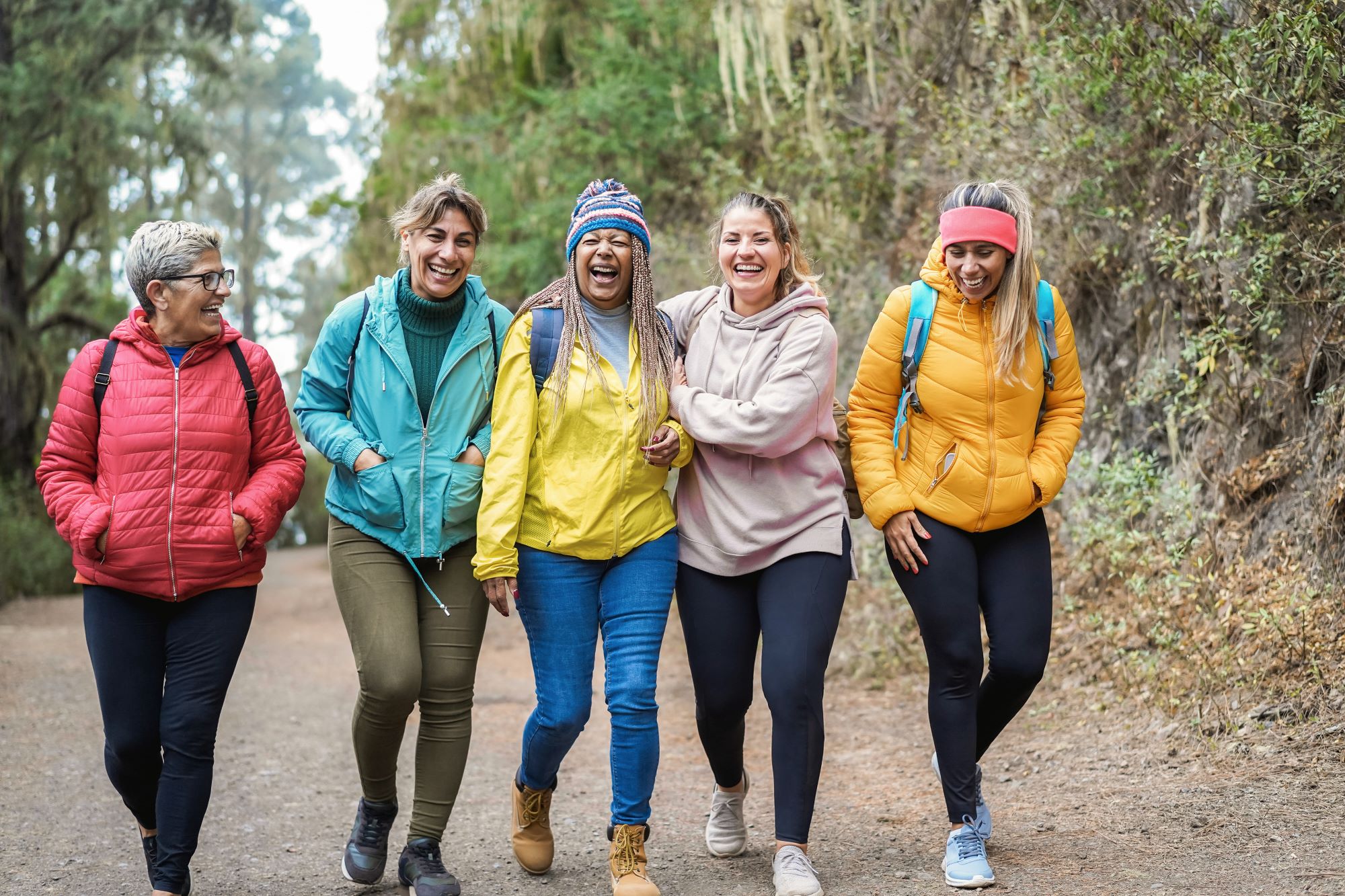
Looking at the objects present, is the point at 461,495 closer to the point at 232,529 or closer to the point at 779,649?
the point at 232,529

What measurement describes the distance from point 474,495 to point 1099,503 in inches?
174

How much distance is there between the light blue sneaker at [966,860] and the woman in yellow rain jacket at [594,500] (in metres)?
1.00

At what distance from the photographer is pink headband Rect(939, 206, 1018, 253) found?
4.08 meters

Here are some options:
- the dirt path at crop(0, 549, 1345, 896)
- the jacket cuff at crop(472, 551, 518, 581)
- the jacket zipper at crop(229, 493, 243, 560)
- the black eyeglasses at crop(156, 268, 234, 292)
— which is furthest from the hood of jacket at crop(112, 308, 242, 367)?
the dirt path at crop(0, 549, 1345, 896)

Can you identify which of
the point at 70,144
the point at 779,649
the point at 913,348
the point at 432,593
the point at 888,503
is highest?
the point at 70,144

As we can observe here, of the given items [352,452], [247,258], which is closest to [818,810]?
[352,452]

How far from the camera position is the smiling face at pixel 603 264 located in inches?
163

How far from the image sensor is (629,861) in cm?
403

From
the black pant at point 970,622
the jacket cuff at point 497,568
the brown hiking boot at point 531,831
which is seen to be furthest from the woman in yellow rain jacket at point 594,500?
the black pant at point 970,622

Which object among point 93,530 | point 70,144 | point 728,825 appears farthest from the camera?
point 70,144

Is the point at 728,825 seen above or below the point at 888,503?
below

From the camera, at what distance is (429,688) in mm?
4176

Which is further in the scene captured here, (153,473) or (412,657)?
(412,657)

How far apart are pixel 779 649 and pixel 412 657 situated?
3.93 ft
